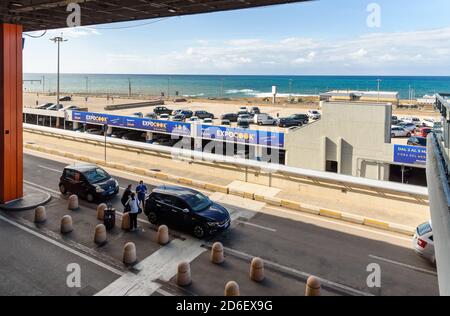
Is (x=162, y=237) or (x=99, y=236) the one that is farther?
(x=162, y=237)

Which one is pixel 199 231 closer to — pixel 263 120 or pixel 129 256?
pixel 129 256

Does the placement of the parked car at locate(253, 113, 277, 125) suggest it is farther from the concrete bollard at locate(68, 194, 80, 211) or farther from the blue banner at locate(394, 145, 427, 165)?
the concrete bollard at locate(68, 194, 80, 211)

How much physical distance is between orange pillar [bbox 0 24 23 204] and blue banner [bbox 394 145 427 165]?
81.7 feet

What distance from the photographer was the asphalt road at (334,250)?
436 inches

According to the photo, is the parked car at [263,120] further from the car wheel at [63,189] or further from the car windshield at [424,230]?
the car windshield at [424,230]

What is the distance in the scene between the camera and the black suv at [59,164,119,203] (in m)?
17.4

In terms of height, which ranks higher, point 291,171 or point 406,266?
point 291,171

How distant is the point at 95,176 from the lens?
18.0m

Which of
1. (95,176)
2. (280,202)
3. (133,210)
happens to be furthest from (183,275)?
(95,176)

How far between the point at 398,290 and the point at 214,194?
10.9 m

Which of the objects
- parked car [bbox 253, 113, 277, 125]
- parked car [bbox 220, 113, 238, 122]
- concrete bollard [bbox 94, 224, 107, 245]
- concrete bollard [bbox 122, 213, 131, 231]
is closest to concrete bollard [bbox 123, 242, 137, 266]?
concrete bollard [bbox 94, 224, 107, 245]

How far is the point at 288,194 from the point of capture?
19859mm

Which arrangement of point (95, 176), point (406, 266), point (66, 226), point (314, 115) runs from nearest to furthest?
point (406, 266)
point (66, 226)
point (95, 176)
point (314, 115)

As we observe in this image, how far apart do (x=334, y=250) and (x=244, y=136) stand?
21.1 meters
